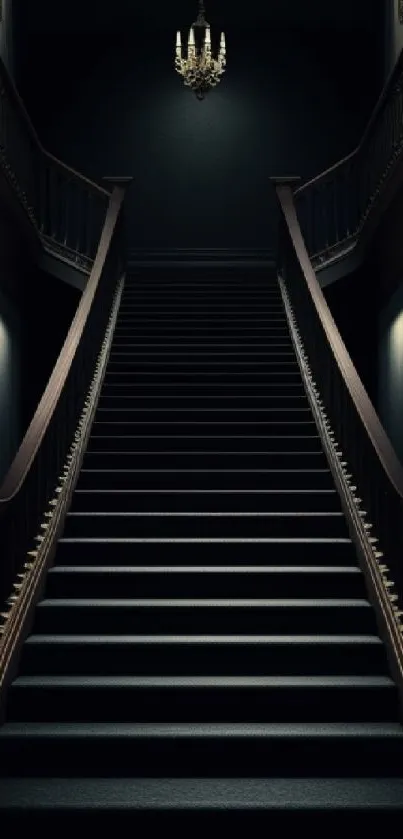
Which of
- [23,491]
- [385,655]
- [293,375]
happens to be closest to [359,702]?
[385,655]

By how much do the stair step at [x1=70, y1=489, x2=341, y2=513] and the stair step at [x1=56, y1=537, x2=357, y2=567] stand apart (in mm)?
495

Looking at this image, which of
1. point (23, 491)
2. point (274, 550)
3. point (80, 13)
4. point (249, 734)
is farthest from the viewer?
point (80, 13)

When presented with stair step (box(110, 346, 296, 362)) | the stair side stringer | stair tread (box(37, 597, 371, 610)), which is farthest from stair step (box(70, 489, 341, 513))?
stair step (box(110, 346, 296, 362))

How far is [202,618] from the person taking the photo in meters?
4.82

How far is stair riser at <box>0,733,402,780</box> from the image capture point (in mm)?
4023

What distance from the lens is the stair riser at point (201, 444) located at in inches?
262

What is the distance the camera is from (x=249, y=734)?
4066mm

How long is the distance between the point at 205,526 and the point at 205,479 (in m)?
0.60

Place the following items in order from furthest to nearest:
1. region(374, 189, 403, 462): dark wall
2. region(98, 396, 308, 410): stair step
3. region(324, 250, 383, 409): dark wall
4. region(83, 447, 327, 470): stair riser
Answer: region(324, 250, 383, 409): dark wall, region(374, 189, 403, 462): dark wall, region(98, 396, 308, 410): stair step, region(83, 447, 327, 470): stair riser

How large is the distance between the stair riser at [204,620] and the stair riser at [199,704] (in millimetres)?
513

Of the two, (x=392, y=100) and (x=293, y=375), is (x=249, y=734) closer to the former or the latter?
(x=293, y=375)

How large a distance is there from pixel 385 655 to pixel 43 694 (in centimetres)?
150

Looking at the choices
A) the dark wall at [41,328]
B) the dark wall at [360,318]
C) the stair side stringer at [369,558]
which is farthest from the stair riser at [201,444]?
the dark wall at [360,318]

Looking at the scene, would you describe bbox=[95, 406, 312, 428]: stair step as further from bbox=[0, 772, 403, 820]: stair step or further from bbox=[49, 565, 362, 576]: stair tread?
bbox=[0, 772, 403, 820]: stair step
